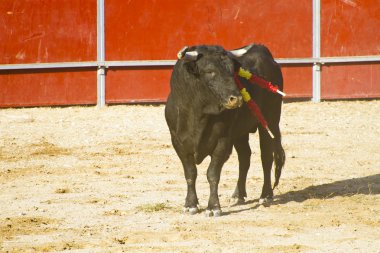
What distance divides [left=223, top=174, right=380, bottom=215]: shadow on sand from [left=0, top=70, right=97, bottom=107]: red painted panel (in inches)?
Result: 228

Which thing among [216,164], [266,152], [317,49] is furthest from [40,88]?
[216,164]

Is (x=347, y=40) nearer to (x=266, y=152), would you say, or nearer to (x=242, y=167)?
(x=266, y=152)

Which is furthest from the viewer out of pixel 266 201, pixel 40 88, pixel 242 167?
pixel 40 88

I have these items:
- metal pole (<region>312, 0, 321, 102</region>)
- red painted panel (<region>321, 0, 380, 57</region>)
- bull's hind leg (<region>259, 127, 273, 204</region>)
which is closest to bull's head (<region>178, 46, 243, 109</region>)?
bull's hind leg (<region>259, 127, 273, 204</region>)

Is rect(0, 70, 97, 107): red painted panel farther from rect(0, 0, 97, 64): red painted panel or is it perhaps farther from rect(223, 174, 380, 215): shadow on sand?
rect(223, 174, 380, 215): shadow on sand

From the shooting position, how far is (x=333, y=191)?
29.2ft

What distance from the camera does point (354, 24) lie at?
578 inches

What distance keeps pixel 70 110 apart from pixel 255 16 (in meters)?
2.89

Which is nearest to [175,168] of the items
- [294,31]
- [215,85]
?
[215,85]

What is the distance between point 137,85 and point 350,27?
3.10 m

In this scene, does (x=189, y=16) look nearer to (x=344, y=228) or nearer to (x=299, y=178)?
(x=299, y=178)

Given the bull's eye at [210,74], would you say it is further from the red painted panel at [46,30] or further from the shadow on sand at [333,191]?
the red painted panel at [46,30]

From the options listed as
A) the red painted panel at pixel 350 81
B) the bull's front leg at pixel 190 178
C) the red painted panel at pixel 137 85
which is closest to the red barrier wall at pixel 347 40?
the red painted panel at pixel 350 81

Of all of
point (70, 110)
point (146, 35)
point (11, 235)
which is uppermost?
point (146, 35)
